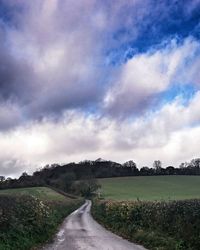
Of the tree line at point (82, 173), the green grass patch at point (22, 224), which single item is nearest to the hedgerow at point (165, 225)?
the green grass patch at point (22, 224)

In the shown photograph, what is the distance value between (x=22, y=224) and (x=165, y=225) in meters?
9.07

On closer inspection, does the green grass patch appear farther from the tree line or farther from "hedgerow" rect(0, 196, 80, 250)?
the tree line

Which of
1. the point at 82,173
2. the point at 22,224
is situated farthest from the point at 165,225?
the point at 82,173

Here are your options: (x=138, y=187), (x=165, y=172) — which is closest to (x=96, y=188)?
(x=138, y=187)

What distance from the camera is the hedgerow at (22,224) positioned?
72.2ft

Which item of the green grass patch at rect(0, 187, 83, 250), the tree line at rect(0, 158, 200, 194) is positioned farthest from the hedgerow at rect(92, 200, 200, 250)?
the tree line at rect(0, 158, 200, 194)

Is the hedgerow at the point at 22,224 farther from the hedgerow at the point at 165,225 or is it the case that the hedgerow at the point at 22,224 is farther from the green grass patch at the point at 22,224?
the hedgerow at the point at 165,225

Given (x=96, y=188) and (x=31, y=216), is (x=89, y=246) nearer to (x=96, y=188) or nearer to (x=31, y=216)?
(x=31, y=216)

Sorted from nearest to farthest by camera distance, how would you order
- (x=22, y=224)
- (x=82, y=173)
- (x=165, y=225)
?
(x=22, y=224), (x=165, y=225), (x=82, y=173)

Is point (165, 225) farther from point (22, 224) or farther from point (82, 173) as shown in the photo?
point (82, 173)

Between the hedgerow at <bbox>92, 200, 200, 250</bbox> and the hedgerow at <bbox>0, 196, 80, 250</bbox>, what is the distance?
6.00 meters

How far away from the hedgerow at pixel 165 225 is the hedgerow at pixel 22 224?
6.00 meters

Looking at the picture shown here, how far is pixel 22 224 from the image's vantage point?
83.5 feet

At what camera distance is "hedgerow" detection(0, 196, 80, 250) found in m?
22.0
